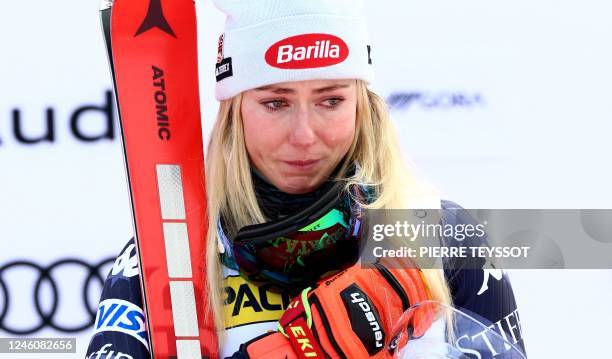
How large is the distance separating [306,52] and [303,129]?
0.47ft

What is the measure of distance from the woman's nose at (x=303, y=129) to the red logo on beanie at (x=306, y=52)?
0.09 metres

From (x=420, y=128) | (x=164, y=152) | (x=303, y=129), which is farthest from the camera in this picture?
(x=420, y=128)

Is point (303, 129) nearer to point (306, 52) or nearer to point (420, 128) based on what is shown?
point (306, 52)

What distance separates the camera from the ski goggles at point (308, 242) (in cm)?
130

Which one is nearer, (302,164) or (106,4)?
(302,164)

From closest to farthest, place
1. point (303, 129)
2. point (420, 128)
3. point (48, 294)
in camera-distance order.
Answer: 1. point (303, 129)
2. point (420, 128)
3. point (48, 294)

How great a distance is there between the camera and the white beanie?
4.31ft

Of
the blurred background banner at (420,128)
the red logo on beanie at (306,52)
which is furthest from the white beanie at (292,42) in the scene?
the blurred background banner at (420,128)

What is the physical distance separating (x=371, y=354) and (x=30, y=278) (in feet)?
5.84

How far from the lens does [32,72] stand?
2580 millimetres

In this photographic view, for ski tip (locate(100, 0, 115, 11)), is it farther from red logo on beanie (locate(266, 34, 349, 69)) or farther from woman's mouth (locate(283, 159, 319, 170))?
woman's mouth (locate(283, 159, 319, 170))

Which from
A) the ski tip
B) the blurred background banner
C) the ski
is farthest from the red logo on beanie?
the blurred background banner

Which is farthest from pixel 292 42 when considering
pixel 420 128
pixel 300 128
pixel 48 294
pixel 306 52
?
pixel 48 294

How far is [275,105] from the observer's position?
1.32 meters
